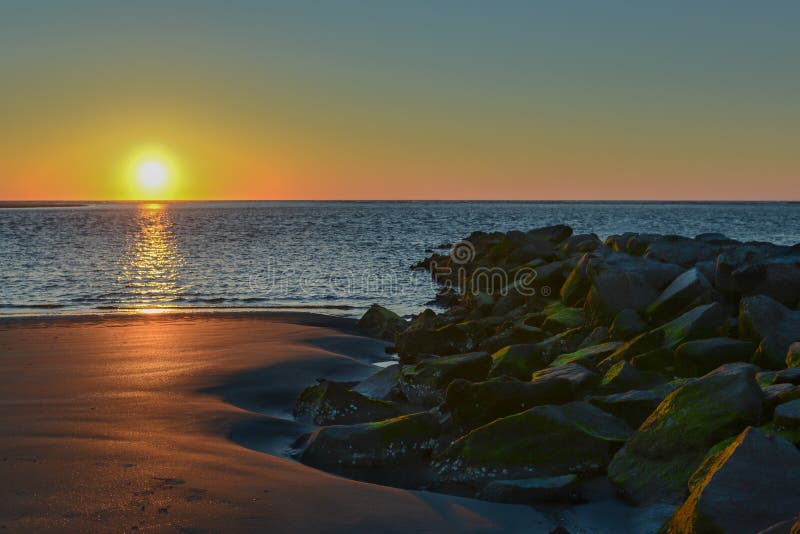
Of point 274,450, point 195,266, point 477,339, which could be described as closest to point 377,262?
point 195,266

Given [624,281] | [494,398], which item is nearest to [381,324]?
[624,281]

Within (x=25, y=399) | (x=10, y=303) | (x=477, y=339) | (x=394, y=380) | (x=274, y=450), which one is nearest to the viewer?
(x=274, y=450)

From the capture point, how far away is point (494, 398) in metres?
8.00

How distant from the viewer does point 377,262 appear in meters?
37.2

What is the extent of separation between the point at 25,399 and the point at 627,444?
738cm

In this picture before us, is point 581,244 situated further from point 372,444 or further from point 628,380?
point 372,444

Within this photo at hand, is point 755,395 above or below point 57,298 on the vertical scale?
above

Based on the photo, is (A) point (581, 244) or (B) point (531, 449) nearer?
(B) point (531, 449)

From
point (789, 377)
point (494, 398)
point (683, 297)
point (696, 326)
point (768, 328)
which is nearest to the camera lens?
point (789, 377)

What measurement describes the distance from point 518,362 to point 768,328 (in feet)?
10.9

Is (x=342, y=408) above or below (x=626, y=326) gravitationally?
below

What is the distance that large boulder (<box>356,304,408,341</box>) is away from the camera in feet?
Result: 53.3

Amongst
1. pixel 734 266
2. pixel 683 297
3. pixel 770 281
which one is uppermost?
pixel 734 266

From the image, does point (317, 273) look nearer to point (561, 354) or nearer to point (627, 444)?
point (561, 354)
